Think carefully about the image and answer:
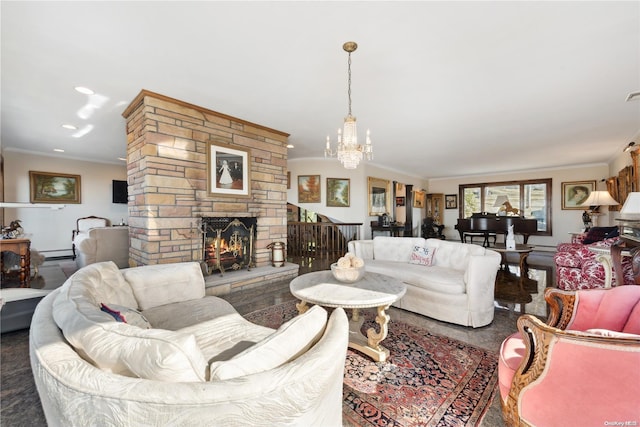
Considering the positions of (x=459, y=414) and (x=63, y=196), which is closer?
(x=459, y=414)

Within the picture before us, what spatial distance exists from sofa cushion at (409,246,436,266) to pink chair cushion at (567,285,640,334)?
6.38ft

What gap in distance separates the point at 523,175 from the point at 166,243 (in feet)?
34.9

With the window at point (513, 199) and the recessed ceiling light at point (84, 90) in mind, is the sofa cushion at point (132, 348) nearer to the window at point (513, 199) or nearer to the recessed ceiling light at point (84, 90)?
the recessed ceiling light at point (84, 90)

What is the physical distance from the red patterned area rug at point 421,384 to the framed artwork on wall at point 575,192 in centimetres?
865

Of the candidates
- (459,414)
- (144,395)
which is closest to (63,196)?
(144,395)

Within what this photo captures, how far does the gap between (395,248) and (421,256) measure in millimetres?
438

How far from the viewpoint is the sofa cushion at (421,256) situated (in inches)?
136

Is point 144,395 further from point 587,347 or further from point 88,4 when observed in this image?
point 88,4

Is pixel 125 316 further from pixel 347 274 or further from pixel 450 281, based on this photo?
pixel 450 281

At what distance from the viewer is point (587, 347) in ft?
3.20

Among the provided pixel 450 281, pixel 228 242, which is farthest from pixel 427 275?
pixel 228 242

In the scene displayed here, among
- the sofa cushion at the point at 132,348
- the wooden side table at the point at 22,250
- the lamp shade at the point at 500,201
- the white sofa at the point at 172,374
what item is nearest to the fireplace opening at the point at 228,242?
the white sofa at the point at 172,374

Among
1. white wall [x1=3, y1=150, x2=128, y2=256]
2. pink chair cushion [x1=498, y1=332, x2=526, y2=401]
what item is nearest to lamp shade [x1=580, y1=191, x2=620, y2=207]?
pink chair cushion [x1=498, y1=332, x2=526, y2=401]

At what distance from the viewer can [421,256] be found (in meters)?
3.51
